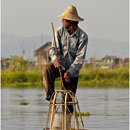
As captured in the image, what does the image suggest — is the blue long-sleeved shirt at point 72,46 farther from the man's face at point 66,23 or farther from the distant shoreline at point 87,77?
the distant shoreline at point 87,77

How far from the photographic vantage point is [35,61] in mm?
33312

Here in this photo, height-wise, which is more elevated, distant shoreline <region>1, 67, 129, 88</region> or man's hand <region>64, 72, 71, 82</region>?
man's hand <region>64, 72, 71, 82</region>

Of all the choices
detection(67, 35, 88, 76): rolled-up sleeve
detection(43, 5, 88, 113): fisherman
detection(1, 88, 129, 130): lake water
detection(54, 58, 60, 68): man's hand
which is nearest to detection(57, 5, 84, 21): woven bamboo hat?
detection(43, 5, 88, 113): fisherman

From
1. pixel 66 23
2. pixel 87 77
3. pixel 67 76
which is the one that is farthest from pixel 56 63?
pixel 87 77

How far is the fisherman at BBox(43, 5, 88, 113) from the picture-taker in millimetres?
8008

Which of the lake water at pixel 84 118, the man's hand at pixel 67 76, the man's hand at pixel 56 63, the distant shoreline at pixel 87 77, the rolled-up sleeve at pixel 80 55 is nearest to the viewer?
the man's hand at pixel 56 63

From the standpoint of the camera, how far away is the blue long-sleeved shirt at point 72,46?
814 centimetres

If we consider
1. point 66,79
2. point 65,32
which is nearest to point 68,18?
point 65,32

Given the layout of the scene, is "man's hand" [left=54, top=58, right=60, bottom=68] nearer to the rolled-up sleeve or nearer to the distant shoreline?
the rolled-up sleeve

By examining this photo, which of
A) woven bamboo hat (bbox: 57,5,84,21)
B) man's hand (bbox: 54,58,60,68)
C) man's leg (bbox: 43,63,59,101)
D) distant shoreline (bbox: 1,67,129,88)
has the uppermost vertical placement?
woven bamboo hat (bbox: 57,5,84,21)

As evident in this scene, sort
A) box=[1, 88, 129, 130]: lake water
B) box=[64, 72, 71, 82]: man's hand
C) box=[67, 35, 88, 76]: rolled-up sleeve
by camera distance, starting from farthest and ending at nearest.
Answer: box=[1, 88, 129, 130]: lake water
box=[67, 35, 88, 76]: rolled-up sleeve
box=[64, 72, 71, 82]: man's hand

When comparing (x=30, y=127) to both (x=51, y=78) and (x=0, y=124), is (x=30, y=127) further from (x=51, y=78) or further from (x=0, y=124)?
(x=51, y=78)

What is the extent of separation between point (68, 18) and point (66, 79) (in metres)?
0.88

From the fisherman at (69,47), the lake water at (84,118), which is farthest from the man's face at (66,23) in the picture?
the lake water at (84,118)
